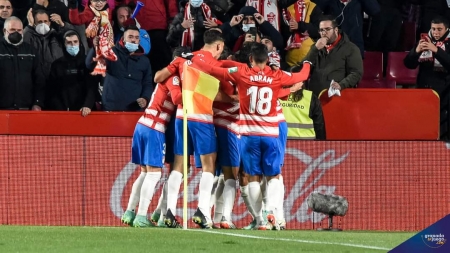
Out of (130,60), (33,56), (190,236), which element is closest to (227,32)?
(130,60)

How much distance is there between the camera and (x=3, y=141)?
18219 mm

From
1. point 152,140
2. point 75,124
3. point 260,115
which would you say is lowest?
point 75,124

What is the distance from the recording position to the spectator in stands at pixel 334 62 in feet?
62.3

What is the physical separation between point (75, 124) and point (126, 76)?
109 cm

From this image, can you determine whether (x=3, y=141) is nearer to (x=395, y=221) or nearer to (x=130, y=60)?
(x=130, y=60)

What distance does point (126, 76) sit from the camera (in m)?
19.0

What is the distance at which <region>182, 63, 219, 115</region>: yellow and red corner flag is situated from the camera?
50.7ft

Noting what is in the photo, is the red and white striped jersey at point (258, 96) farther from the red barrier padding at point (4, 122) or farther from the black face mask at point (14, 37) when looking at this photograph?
the black face mask at point (14, 37)

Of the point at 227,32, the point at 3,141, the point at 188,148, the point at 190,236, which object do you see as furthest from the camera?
the point at 227,32

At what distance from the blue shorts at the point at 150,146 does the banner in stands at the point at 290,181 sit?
87.9 inches

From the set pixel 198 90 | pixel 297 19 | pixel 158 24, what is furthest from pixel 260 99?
pixel 158 24

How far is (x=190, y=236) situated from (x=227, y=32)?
6792 mm

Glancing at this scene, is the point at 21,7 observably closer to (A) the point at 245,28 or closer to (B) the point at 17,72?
(B) the point at 17,72
